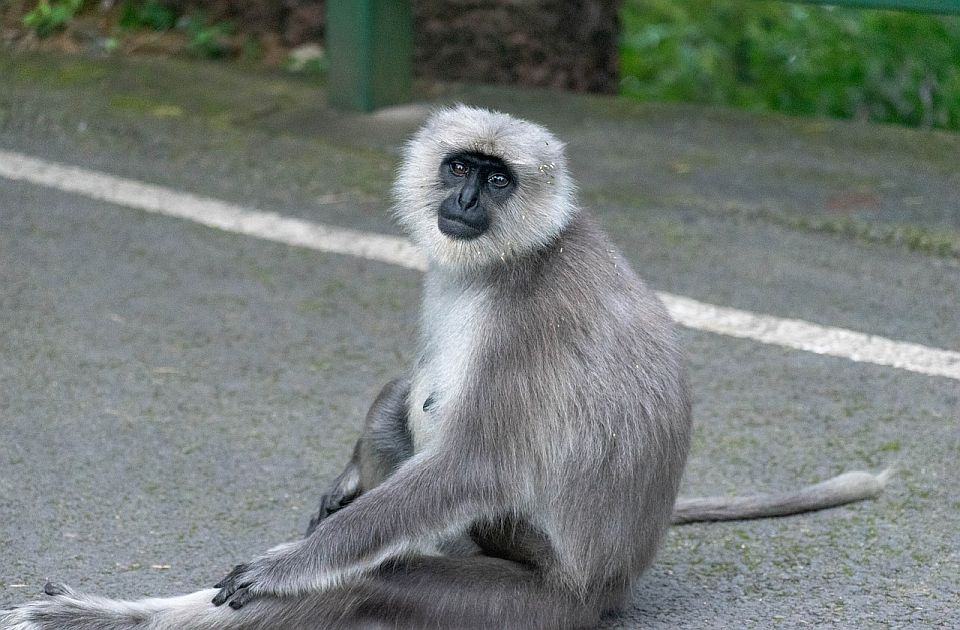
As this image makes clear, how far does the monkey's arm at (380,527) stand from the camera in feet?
9.86

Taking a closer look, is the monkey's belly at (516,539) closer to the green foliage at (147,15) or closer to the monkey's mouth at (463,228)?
the monkey's mouth at (463,228)

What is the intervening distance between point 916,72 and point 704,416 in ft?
16.3

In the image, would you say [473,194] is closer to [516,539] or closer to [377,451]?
[377,451]

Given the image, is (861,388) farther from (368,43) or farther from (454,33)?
(454,33)

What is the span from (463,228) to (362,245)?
230cm

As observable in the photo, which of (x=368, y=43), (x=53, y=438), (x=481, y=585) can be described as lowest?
(x=53, y=438)

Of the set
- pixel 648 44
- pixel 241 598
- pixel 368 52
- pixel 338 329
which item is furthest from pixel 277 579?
pixel 648 44

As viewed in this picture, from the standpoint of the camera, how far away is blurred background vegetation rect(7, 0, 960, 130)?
25.9 ft

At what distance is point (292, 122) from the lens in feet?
22.4

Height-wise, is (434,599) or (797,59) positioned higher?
(797,59)

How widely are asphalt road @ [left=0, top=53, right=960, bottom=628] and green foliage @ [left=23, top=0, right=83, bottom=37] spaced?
49cm

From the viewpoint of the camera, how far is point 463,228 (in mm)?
3400

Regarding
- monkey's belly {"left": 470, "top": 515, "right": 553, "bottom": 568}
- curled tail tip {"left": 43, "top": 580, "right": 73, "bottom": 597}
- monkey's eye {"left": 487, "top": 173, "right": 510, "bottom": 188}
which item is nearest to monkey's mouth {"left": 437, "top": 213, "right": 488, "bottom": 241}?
monkey's eye {"left": 487, "top": 173, "right": 510, "bottom": 188}

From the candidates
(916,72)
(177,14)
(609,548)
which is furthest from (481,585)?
(916,72)
